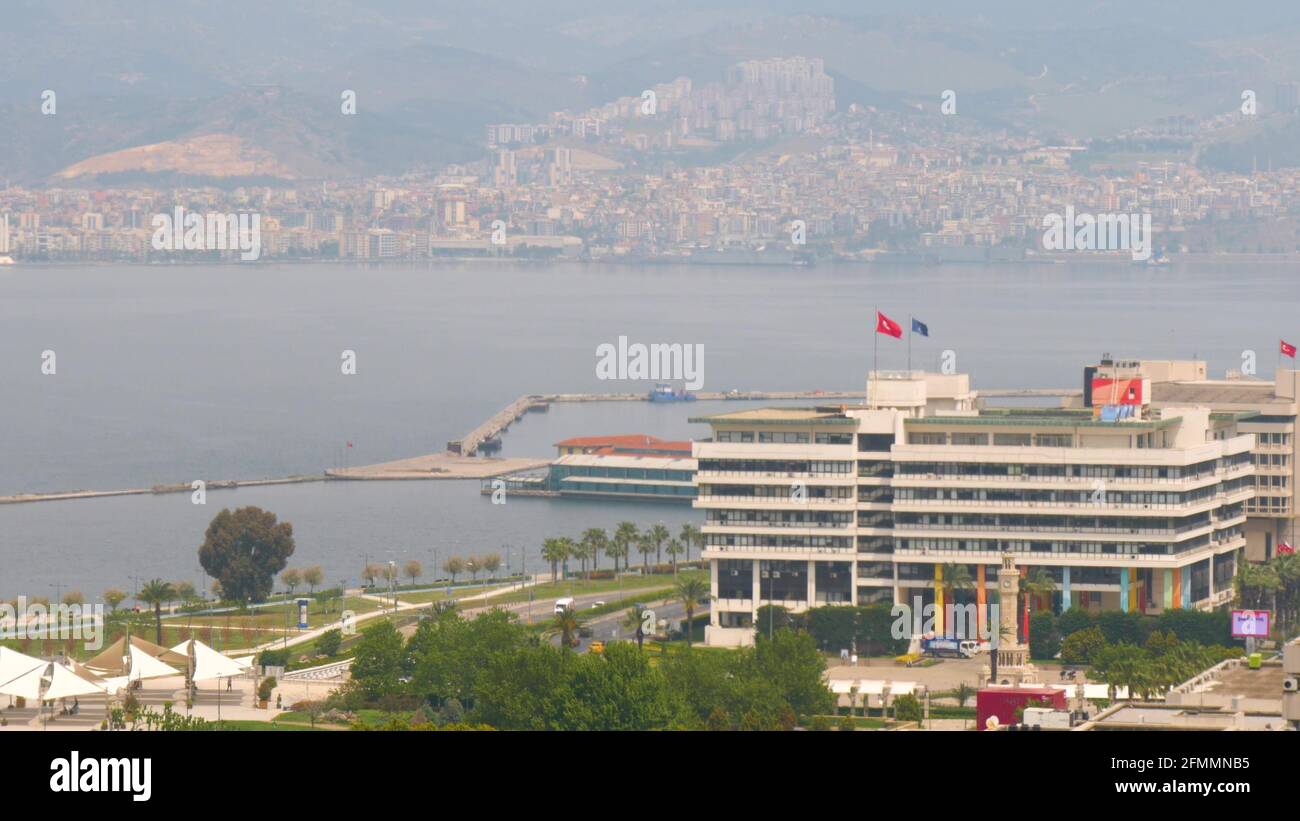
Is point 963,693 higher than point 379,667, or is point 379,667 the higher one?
point 379,667

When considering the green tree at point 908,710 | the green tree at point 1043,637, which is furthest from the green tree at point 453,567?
the green tree at point 908,710

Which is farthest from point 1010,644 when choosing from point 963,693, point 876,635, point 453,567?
point 453,567

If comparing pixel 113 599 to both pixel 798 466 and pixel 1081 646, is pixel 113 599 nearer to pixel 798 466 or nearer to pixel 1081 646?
pixel 798 466

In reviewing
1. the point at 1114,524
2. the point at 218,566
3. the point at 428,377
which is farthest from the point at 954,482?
the point at 428,377

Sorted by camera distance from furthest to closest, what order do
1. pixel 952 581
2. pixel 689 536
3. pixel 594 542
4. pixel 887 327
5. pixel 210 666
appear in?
pixel 689 536
pixel 594 542
pixel 887 327
pixel 952 581
pixel 210 666

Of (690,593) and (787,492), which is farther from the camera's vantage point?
(787,492)

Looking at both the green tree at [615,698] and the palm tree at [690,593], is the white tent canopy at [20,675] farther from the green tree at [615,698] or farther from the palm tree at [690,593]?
the palm tree at [690,593]
